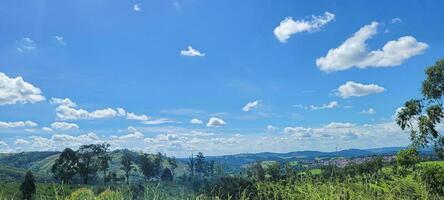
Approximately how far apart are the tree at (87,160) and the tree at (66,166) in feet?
5.49

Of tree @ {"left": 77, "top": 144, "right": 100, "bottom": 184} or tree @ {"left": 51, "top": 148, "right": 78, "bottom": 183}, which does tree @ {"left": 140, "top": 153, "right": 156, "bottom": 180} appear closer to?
tree @ {"left": 77, "top": 144, "right": 100, "bottom": 184}

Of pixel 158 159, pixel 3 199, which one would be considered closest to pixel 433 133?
pixel 3 199

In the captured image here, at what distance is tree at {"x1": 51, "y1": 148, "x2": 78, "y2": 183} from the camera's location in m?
114

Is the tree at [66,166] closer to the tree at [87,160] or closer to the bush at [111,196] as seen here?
the tree at [87,160]

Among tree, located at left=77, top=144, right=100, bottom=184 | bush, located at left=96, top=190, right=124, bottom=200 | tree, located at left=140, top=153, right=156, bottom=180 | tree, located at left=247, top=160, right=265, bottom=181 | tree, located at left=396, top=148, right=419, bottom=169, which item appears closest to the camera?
bush, located at left=96, top=190, right=124, bottom=200

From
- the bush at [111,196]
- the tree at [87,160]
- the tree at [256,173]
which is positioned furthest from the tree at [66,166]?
the bush at [111,196]

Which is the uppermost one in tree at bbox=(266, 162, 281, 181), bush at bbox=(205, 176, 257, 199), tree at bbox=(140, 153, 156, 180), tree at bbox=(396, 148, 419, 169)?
tree at bbox=(140, 153, 156, 180)

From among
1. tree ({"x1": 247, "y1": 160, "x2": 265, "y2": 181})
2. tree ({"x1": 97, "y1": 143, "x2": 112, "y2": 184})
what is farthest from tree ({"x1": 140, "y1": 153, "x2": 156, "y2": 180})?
tree ({"x1": 247, "y1": 160, "x2": 265, "y2": 181})

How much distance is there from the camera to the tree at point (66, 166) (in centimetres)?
11450

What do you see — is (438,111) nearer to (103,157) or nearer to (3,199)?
(3,199)

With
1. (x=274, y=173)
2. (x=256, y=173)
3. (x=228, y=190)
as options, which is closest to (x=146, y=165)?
(x=274, y=173)

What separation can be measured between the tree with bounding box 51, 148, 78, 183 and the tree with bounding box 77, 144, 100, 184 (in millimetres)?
1674

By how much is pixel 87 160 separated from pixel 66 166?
9.91 m

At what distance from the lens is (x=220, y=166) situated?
6965mm
